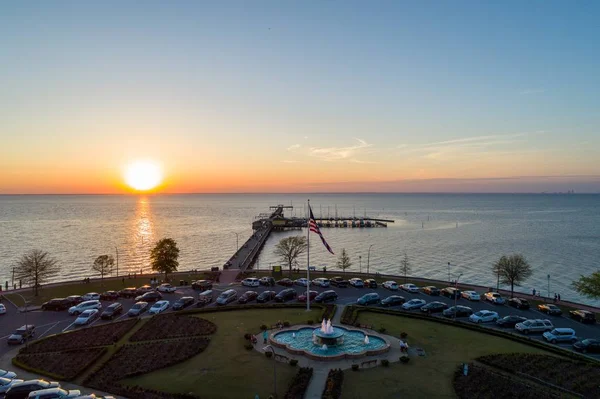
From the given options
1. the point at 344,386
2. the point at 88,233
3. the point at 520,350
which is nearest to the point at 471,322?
the point at 520,350

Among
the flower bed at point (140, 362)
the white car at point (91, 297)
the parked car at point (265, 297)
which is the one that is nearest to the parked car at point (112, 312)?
the white car at point (91, 297)

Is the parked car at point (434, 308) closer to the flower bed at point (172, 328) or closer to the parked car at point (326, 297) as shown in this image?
the parked car at point (326, 297)

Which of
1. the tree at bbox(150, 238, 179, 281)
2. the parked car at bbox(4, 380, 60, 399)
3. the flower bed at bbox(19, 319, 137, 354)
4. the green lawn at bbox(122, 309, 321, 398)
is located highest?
the tree at bbox(150, 238, 179, 281)

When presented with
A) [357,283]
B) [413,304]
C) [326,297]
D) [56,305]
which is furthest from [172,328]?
[357,283]

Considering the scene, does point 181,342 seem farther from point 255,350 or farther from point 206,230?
point 206,230

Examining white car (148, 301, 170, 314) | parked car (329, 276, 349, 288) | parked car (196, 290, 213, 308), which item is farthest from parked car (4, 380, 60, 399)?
parked car (329, 276, 349, 288)

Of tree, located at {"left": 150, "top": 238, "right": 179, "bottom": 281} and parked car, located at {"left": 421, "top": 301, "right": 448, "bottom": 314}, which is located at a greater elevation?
tree, located at {"left": 150, "top": 238, "right": 179, "bottom": 281}

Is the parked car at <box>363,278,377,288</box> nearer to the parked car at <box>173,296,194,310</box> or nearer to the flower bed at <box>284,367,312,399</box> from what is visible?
the parked car at <box>173,296,194,310</box>

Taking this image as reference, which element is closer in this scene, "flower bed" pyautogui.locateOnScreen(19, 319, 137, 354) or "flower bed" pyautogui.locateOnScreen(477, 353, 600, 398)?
"flower bed" pyautogui.locateOnScreen(477, 353, 600, 398)
